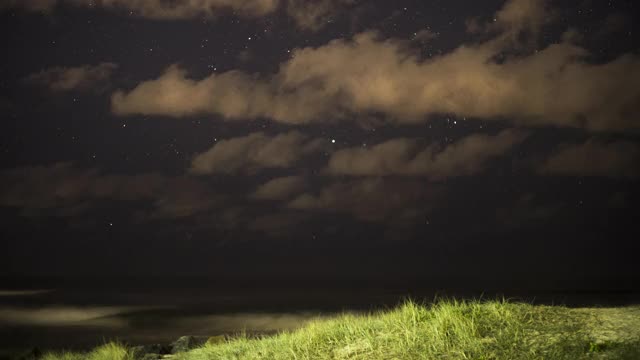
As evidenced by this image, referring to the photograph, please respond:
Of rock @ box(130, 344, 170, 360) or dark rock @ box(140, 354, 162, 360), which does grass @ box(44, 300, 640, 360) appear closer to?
dark rock @ box(140, 354, 162, 360)

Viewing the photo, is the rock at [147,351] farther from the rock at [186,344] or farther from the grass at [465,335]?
the grass at [465,335]

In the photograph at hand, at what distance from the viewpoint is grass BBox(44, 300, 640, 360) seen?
1052 cm

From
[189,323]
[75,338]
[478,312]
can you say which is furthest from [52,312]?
[478,312]

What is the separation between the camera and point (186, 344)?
58.5ft

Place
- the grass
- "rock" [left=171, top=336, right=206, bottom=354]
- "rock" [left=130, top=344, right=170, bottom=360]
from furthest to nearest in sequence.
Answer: "rock" [left=171, top=336, right=206, bottom=354] → "rock" [left=130, top=344, right=170, bottom=360] → the grass

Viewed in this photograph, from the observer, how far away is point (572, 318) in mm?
12312

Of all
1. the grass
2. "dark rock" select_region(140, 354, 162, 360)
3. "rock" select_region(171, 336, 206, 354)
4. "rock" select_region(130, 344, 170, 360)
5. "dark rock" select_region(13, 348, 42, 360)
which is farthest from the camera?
"dark rock" select_region(13, 348, 42, 360)

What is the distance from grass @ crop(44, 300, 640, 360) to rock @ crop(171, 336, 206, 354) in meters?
3.03

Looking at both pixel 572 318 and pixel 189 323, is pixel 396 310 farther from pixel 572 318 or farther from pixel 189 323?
pixel 189 323

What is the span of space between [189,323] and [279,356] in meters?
40.5

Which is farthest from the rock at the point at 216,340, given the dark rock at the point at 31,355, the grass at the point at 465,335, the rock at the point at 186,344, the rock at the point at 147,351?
the dark rock at the point at 31,355

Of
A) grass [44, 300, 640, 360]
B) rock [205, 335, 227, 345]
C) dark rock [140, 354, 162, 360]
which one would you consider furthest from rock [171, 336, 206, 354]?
grass [44, 300, 640, 360]

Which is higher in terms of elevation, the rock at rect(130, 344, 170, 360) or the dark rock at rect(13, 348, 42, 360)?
the rock at rect(130, 344, 170, 360)

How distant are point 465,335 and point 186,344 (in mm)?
9061
